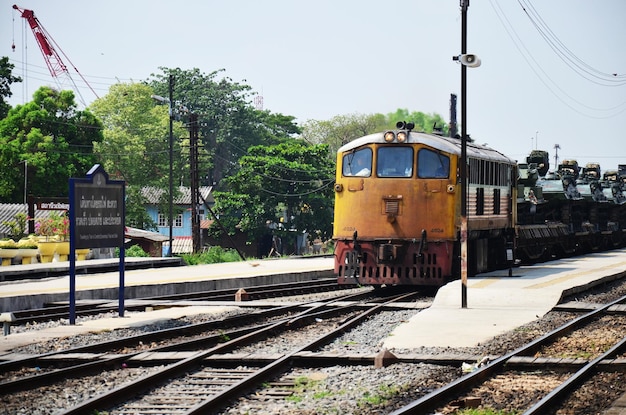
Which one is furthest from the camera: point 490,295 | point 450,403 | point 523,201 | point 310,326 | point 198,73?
point 198,73

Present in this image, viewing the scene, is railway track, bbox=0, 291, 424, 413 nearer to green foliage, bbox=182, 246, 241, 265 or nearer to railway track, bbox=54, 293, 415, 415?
railway track, bbox=54, 293, 415, 415

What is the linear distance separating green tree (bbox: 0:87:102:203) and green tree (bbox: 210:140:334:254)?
9.00 m

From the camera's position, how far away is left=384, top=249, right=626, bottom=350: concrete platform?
13352 mm

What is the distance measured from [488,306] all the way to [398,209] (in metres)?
4.14

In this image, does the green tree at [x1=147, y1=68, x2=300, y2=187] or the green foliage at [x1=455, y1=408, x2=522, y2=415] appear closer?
the green foliage at [x1=455, y1=408, x2=522, y2=415]

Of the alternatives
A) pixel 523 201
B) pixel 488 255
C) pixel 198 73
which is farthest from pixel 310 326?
pixel 198 73

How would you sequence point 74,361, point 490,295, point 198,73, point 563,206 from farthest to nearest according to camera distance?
point 198,73
point 563,206
point 490,295
point 74,361

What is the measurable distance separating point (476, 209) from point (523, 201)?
11115 millimetres

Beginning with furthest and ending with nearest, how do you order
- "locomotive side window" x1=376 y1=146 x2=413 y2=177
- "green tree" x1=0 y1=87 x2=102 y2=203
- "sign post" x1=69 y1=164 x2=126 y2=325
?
"green tree" x1=0 y1=87 x2=102 y2=203
"locomotive side window" x1=376 y1=146 x2=413 y2=177
"sign post" x1=69 y1=164 x2=126 y2=325

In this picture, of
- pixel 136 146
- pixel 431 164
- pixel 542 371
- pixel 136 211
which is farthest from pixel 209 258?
pixel 542 371

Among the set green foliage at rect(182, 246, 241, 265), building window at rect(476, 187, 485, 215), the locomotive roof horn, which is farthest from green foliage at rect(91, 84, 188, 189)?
the locomotive roof horn

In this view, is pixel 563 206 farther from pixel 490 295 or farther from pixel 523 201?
pixel 490 295

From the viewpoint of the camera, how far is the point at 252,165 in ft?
206

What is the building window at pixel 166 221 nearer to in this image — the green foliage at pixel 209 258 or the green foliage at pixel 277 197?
the green foliage at pixel 277 197
